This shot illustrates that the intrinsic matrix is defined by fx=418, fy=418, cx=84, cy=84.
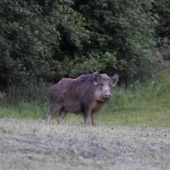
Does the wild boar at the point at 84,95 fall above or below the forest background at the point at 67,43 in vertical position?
below

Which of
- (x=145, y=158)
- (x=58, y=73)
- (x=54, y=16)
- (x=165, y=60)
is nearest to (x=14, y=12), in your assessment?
(x=54, y=16)

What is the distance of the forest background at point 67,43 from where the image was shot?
15.8m

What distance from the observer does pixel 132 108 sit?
63.6ft

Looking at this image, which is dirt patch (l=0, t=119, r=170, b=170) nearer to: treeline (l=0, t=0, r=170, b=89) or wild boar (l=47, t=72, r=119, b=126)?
wild boar (l=47, t=72, r=119, b=126)

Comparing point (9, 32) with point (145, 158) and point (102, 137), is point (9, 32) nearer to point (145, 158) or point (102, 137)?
point (102, 137)

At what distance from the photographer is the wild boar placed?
11.2 metres

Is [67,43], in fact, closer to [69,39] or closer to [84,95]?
[69,39]

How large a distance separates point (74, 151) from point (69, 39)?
13.0m

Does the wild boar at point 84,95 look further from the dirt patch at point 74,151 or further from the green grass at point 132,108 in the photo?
the dirt patch at point 74,151

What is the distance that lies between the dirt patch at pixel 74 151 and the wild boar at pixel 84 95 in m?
3.14

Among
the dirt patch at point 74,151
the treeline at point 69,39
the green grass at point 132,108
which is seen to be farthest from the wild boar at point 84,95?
the treeline at point 69,39

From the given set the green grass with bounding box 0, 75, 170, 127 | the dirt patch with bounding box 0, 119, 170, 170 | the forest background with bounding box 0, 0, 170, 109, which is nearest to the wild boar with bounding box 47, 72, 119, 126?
the green grass with bounding box 0, 75, 170, 127

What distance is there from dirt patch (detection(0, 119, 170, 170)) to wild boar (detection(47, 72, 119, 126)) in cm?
314

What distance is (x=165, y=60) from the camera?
26.7 metres
